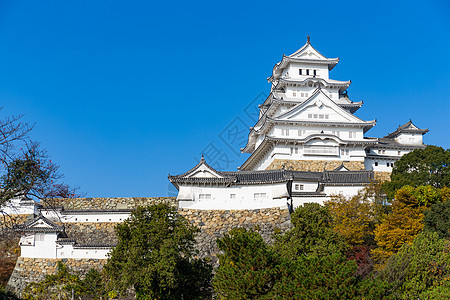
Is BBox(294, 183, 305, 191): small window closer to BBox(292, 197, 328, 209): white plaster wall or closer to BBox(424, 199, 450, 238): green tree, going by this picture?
BBox(292, 197, 328, 209): white plaster wall

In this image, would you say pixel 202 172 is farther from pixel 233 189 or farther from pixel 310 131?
pixel 310 131

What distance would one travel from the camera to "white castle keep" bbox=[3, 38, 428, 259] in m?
28.3

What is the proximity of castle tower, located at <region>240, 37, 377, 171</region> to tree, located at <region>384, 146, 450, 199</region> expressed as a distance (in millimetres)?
8343

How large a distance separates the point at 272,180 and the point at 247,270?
494 inches

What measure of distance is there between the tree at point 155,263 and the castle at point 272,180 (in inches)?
133

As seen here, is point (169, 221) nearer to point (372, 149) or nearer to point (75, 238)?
point (75, 238)

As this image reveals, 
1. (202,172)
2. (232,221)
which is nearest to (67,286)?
(232,221)

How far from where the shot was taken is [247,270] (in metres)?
16.3

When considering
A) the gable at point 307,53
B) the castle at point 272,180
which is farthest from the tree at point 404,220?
the gable at point 307,53

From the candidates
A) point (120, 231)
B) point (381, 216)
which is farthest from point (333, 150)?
point (120, 231)

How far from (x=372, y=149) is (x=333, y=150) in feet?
13.9

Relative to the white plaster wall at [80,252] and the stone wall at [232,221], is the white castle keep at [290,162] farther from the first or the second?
the stone wall at [232,221]

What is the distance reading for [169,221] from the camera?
787 inches

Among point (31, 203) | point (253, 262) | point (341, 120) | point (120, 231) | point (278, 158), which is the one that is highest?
point (341, 120)
